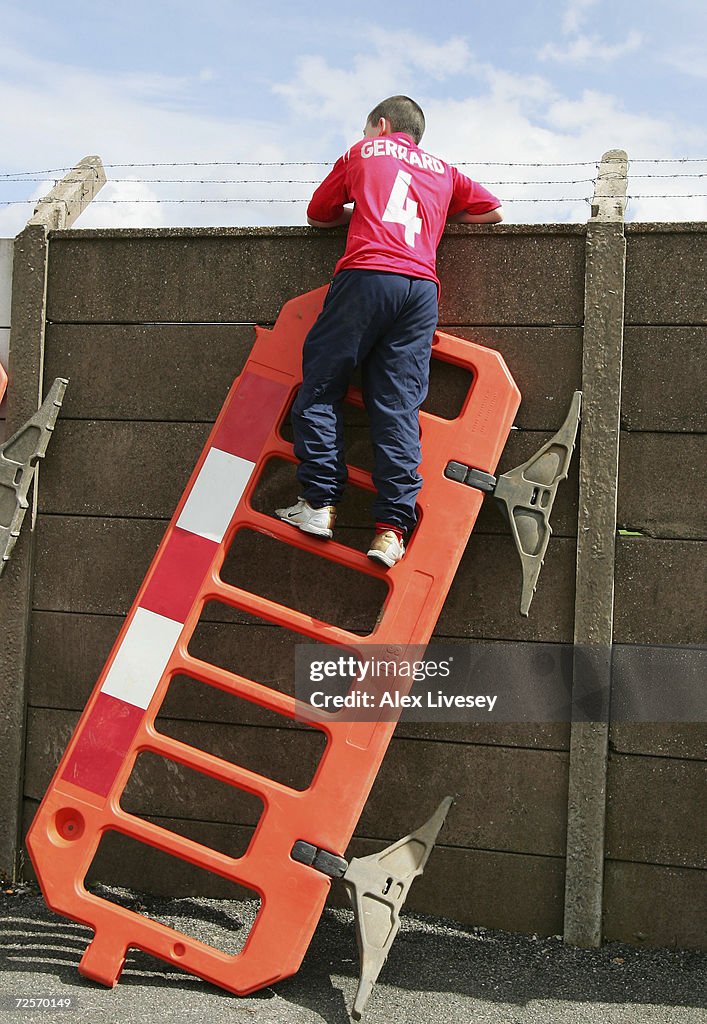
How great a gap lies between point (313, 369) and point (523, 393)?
68cm

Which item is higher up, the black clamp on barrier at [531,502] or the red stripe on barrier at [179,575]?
the black clamp on barrier at [531,502]

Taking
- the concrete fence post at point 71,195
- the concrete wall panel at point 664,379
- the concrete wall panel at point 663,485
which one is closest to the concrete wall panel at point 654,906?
the concrete wall panel at point 663,485

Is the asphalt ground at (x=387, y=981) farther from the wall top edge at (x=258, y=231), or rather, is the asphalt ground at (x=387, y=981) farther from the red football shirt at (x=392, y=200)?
the wall top edge at (x=258, y=231)

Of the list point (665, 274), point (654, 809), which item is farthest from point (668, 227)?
point (654, 809)

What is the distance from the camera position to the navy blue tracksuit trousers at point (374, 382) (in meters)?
2.64

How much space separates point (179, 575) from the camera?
2.80 m

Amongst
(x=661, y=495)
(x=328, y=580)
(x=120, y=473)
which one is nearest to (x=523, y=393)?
(x=661, y=495)

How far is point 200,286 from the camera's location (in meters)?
3.13

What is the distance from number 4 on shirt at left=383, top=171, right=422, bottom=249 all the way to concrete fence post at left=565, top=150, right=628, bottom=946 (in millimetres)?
561

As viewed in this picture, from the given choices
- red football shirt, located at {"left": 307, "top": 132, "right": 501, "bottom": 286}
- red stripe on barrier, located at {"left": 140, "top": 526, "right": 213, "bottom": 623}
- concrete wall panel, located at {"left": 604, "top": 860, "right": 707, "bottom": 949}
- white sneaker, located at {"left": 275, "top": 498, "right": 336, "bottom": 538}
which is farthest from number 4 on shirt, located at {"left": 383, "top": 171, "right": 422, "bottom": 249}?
concrete wall panel, located at {"left": 604, "top": 860, "right": 707, "bottom": 949}

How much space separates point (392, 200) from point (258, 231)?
543 millimetres

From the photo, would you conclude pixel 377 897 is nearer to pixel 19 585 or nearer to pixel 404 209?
pixel 19 585

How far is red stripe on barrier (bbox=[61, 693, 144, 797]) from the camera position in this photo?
2703 mm

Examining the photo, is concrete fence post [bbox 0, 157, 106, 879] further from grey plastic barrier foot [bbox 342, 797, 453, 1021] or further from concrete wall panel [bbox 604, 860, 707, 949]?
concrete wall panel [bbox 604, 860, 707, 949]
